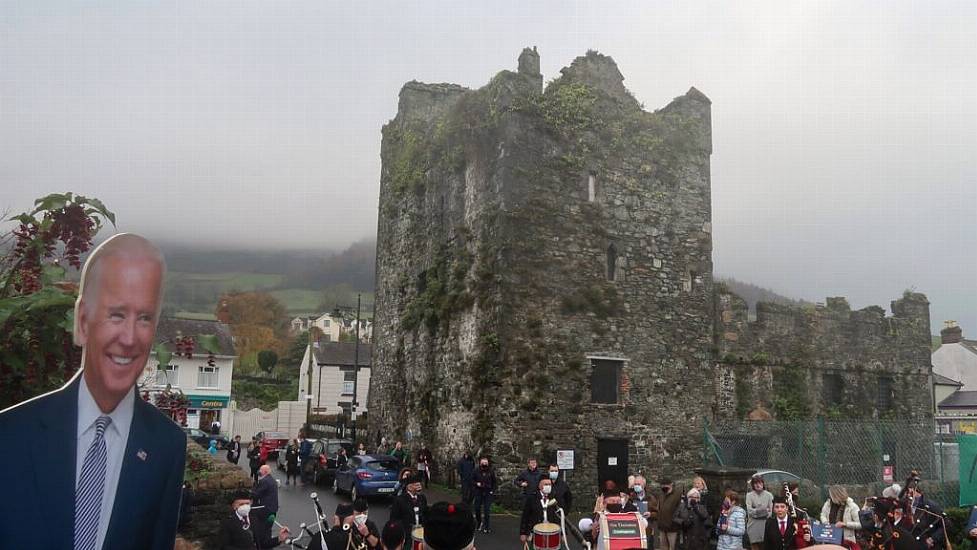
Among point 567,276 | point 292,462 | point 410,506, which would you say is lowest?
point 292,462

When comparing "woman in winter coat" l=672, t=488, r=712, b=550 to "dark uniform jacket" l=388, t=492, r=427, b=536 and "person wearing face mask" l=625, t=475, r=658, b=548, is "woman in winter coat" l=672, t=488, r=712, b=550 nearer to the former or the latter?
"person wearing face mask" l=625, t=475, r=658, b=548

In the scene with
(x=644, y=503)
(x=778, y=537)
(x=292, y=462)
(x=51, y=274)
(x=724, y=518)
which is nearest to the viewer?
(x=51, y=274)

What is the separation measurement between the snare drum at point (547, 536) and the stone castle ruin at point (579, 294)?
901 centimetres

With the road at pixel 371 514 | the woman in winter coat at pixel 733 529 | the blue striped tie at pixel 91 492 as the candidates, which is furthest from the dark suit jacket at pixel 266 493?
the blue striped tie at pixel 91 492

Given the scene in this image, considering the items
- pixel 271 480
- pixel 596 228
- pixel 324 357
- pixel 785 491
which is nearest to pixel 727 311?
pixel 596 228

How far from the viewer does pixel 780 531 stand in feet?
36.2

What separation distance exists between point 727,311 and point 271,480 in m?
16.5

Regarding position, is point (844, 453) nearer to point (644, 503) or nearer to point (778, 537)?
point (644, 503)

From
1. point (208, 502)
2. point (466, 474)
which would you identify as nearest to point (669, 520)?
point (466, 474)

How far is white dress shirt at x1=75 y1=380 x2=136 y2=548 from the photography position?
384cm

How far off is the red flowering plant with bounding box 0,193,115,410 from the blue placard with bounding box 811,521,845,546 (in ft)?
34.2

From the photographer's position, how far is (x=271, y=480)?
12.6 m

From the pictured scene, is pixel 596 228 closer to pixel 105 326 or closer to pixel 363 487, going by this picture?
pixel 363 487

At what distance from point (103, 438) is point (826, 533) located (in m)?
10.6
